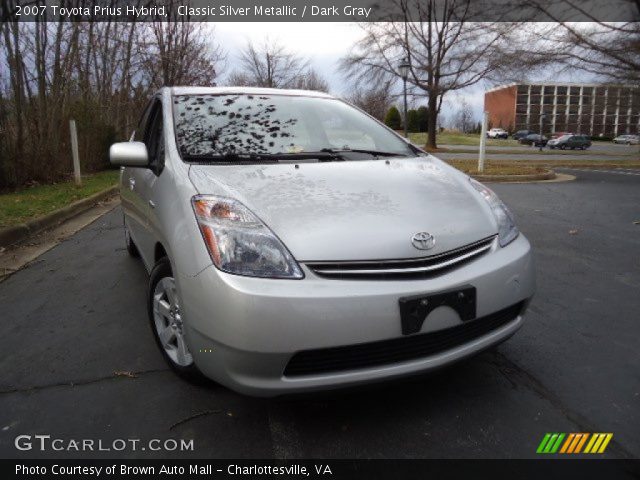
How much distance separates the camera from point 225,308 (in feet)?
5.93

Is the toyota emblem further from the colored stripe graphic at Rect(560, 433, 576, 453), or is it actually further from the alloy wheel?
the alloy wheel

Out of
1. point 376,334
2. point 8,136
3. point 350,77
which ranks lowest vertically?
point 376,334

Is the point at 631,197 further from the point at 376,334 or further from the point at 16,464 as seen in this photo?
the point at 16,464

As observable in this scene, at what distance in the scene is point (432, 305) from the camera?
6.20 feet

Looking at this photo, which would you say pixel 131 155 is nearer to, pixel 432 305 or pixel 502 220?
pixel 432 305

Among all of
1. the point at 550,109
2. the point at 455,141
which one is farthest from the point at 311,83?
the point at 550,109

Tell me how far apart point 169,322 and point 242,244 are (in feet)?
2.72

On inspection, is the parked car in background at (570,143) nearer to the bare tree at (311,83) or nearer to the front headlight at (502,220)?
the bare tree at (311,83)

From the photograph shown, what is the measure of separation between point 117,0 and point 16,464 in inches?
608

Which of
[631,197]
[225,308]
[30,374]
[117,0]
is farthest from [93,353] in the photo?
[117,0]

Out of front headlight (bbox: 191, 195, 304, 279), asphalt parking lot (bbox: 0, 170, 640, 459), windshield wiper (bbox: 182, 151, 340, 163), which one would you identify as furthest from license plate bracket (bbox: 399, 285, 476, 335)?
windshield wiper (bbox: 182, 151, 340, 163)

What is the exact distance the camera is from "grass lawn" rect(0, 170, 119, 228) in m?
6.59

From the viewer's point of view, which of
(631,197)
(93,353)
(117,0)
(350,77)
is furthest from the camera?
(350,77)

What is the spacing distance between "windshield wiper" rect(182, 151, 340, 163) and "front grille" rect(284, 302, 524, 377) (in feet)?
3.97
